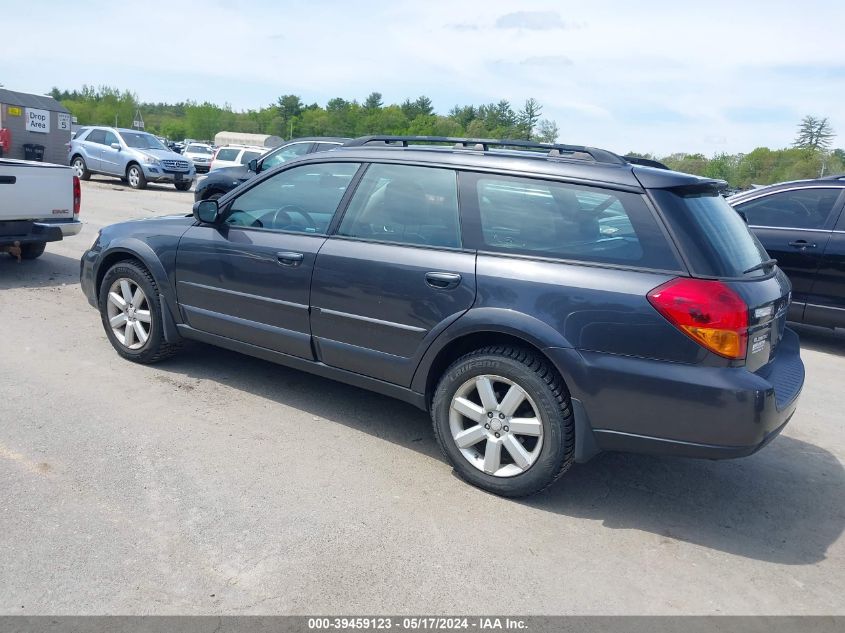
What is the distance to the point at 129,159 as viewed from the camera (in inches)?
810

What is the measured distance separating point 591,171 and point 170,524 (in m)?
2.64

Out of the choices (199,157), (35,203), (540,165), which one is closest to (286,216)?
(540,165)

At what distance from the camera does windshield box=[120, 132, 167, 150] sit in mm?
20922

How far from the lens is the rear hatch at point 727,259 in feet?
11.0

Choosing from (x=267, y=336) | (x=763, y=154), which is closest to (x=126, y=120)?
(x=763, y=154)

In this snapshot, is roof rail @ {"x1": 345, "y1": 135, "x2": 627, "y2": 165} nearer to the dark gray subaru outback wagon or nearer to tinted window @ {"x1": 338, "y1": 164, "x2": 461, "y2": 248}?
the dark gray subaru outback wagon

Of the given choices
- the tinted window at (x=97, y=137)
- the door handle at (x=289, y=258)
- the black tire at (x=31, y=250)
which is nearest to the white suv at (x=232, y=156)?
the tinted window at (x=97, y=137)

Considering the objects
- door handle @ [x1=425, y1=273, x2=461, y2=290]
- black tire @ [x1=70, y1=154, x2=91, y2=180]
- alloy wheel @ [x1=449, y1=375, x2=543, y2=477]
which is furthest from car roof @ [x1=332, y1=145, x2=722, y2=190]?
black tire @ [x1=70, y1=154, x2=91, y2=180]

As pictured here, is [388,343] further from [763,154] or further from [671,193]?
[763,154]

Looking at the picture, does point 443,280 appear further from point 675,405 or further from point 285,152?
point 285,152

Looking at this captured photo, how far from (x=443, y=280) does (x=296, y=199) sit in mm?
1377

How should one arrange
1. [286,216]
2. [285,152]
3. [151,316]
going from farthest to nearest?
[285,152], [151,316], [286,216]

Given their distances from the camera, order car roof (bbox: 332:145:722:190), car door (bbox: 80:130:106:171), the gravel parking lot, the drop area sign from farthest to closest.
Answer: car door (bbox: 80:130:106:171) < the drop area sign < car roof (bbox: 332:145:722:190) < the gravel parking lot

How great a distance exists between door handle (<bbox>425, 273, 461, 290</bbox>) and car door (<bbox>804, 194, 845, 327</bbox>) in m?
5.03
